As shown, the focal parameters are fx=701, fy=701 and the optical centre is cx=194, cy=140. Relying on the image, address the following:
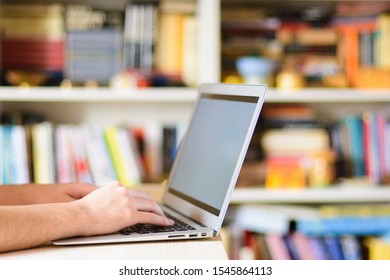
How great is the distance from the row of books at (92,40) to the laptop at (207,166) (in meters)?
1.22

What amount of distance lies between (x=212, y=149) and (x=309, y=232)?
1463 millimetres

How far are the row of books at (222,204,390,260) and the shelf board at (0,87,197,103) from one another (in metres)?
0.52

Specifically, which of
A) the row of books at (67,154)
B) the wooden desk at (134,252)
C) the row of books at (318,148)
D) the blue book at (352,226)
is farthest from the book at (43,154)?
the wooden desk at (134,252)

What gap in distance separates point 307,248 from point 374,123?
0.56 m

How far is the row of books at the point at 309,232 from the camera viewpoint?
2.69 metres

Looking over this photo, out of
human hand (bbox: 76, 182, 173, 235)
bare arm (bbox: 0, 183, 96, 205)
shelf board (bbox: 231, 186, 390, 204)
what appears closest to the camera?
human hand (bbox: 76, 182, 173, 235)

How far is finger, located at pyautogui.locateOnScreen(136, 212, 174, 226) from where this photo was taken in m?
1.19

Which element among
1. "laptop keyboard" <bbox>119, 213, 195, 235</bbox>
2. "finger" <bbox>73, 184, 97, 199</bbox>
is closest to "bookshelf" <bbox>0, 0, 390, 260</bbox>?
"finger" <bbox>73, 184, 97, 199</bbox>

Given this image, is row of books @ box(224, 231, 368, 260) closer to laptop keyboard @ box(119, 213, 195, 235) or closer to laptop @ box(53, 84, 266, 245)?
laptop @ box(53, 84, 266, 245)

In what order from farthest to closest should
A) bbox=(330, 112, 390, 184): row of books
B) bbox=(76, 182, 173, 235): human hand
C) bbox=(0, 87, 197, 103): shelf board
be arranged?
bbox=(330, 112, 390, 184): row of books
bbox=(0, 87, 197, 103): shelf board
bbox=(76, 182, 173, 235): human hand

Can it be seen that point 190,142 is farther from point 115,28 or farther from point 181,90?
point 115,28

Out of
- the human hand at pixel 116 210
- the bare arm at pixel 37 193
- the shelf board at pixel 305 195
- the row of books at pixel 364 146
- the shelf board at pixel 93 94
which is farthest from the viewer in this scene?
the row of books at pixel 364 146

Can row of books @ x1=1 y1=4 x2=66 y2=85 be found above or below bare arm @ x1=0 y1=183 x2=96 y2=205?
above

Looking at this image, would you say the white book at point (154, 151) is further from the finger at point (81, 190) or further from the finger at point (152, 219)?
the finger at point (152, 219)
